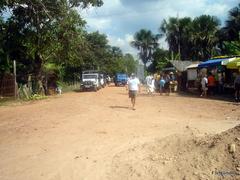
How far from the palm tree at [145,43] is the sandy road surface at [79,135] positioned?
2766 inches

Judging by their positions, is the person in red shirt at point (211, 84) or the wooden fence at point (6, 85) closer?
the person in red shirt at point (211, 84)

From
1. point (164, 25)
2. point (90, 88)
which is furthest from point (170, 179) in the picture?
point (164, 25)

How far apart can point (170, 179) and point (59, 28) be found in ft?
77.7

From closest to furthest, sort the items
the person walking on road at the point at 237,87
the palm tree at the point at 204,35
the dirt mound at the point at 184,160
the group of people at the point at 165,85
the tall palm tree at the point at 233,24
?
the dirt mound at the point at 184,160 < the group of people at the point at 165,85 < the person walking on road at the point at 237,87 < the tall palm tree at the point at 233,24 < the palm tree at the point at 204,35

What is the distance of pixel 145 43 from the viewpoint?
3501 inches

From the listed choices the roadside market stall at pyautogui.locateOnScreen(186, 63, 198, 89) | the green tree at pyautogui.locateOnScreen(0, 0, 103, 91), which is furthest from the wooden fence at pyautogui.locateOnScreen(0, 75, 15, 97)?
the roadside market stall at pyautogui.locateOnScreen(186, 63, 198, 89)

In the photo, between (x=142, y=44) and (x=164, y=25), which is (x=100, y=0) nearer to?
(x=164, y=25)

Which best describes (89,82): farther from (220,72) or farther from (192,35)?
(192,35)

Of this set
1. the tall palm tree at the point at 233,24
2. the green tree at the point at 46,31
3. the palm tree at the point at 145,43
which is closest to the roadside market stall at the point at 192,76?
the green tree at the point at 46,31

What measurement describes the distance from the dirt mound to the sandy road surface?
480 millimetres

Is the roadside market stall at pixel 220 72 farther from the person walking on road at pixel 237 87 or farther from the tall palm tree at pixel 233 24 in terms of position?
the tall palm tree at pixel 233 24

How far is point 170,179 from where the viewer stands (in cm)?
712

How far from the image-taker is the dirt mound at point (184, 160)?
274 inches

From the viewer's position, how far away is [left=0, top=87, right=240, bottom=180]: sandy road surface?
8.59 m
